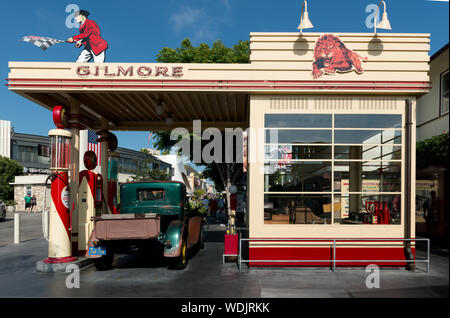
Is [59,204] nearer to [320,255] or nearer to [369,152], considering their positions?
[320,255]

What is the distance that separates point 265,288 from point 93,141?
7.95 metres

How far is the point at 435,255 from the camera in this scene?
9109 mm

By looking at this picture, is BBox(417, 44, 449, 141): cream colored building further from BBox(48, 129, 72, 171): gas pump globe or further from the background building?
the background building

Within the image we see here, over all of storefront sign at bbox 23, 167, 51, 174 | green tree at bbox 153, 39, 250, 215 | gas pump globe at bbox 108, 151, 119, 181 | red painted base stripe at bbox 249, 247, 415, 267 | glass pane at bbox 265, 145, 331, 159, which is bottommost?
red painted base stripe at bbox 249, 247, 415, 267

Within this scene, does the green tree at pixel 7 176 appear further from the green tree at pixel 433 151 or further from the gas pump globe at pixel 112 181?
the green tree at pixel 433 151

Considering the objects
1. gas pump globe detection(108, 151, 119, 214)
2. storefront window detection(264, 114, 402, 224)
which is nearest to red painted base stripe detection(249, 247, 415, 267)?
storefront window detection(264, 114, 402, 224)

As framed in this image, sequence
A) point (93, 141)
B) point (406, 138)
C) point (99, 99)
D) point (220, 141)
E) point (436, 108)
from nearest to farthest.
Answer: point (406, 138)
point (99, 99)
point (93, 141)
point (436, 108)
point (220, 141)

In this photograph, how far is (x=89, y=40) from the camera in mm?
8398

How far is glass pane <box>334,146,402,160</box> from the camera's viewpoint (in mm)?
7973

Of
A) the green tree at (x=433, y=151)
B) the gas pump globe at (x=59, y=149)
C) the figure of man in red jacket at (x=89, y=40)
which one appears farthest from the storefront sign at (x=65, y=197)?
the green tree at (x=433, y=151)

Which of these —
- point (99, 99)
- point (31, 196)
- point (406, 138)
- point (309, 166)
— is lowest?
point (31, 196)

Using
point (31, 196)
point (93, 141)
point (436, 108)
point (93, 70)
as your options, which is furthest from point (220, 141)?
point (31, 196)

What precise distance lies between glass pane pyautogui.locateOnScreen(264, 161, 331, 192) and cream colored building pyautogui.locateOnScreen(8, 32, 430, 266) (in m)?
0.03

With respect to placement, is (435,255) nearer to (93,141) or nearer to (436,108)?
(436,108)
